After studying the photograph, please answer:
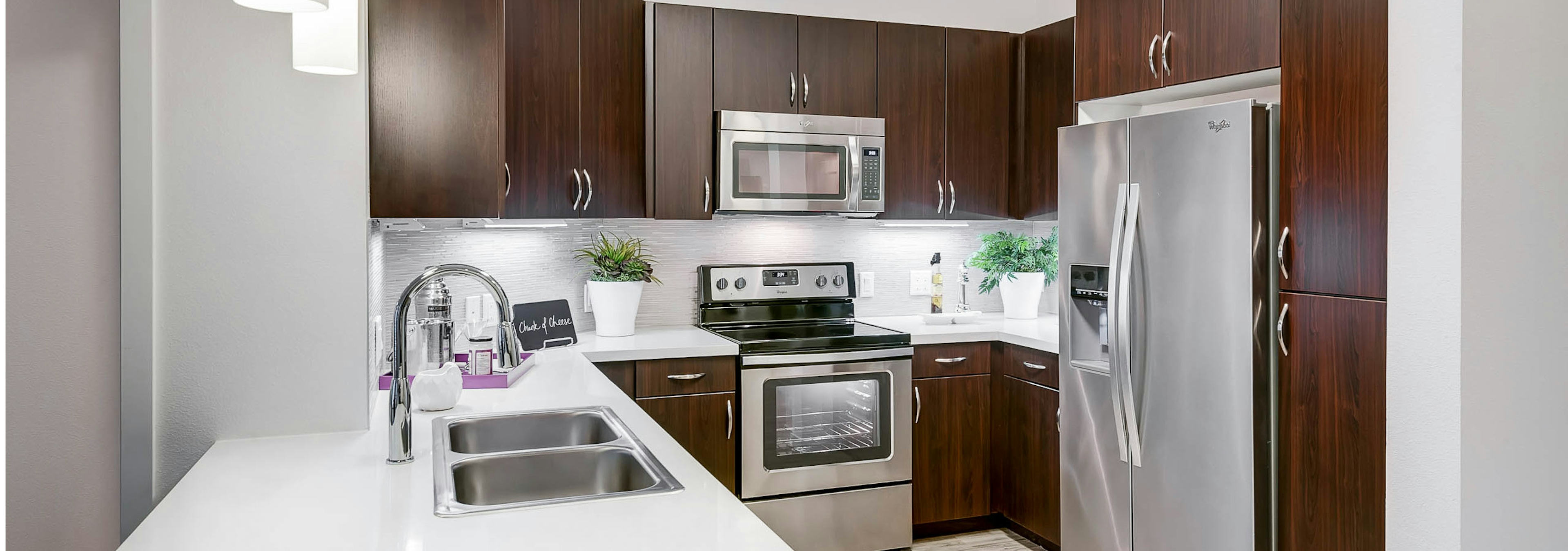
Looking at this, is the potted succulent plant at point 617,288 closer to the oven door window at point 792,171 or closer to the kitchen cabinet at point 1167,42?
the oven door window at point 792,171

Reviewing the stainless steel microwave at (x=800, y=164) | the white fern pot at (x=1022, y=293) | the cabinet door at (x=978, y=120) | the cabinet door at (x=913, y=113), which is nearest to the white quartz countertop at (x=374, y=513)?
the stainless steel microwave at (x=800, y=164)

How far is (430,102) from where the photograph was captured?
6.95 ft

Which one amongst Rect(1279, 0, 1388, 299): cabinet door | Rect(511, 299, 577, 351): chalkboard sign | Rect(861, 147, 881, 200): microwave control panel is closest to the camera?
Rect(1279, 0, 1388, 299): cabinet door

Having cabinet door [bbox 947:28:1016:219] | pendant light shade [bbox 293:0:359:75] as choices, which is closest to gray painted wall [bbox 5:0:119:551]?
pendant light shade [bbox 293:0:359:75]

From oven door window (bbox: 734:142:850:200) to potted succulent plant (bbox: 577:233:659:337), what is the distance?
18.0 inches

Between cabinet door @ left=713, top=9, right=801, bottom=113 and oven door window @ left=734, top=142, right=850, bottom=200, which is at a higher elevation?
cabinet door @ left=713, top=9, right=801, bottom=113

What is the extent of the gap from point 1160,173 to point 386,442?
2.06m

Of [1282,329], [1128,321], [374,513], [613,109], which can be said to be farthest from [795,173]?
[374,513]

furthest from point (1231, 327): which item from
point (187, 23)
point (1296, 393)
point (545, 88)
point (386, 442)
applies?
point (187, 23)

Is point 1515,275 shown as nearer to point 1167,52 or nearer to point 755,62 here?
point 1167,52

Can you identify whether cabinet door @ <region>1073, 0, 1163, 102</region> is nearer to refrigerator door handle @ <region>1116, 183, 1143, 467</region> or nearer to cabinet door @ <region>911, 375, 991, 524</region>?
refrigerator door handle @ <region>1116, 183, 1143, 467</region>

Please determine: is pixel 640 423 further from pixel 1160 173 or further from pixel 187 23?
pixel 1160 173

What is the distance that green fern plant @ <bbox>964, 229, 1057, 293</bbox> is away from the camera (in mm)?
3582

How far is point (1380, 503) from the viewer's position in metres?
1.99
